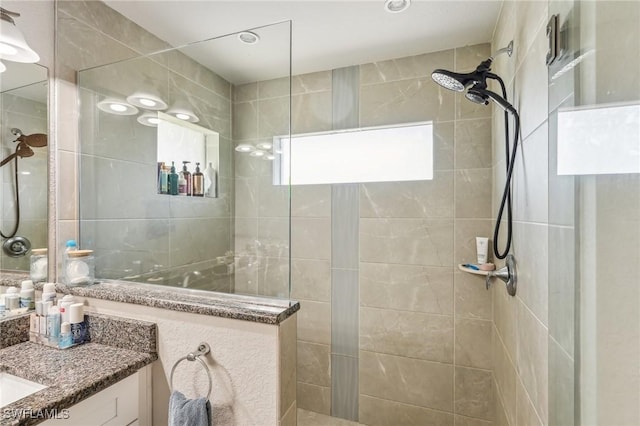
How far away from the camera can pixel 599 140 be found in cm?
54

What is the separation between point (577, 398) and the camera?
604mm

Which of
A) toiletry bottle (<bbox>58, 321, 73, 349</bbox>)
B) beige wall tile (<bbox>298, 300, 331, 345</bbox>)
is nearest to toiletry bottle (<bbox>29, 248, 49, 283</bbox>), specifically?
toiletry bottle (<bbox>58, 321, 73, 349</bbox>)

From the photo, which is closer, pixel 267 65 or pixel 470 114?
pixel 267 65

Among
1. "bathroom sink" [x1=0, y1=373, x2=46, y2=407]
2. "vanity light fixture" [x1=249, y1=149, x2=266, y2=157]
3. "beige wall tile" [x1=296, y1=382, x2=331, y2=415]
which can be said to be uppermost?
"vanity light fixture" [x1=249, y1=149, x2=266, y2=157]

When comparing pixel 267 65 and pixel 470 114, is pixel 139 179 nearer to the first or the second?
pixel 267 65

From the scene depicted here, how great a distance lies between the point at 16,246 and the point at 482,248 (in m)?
2.40

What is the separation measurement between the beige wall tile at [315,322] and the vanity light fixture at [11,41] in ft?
6.75

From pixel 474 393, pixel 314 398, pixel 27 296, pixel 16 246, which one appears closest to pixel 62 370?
pixel 27 296

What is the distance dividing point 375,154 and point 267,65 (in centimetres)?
99

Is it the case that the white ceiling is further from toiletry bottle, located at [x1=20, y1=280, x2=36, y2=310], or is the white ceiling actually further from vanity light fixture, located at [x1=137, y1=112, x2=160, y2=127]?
toiletry bottle, located at [x1=20, y1=280, x2=36, y2=310]

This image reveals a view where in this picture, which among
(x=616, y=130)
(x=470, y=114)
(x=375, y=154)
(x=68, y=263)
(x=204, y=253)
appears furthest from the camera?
(x=375, y=154)

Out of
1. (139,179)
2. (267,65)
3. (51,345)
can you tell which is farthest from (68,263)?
(267,65)

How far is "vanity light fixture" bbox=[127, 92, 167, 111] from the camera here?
61.4 inches

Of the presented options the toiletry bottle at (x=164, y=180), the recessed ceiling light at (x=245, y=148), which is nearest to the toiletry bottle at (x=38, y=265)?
the toiletry bottle at (x=164, y=180)
